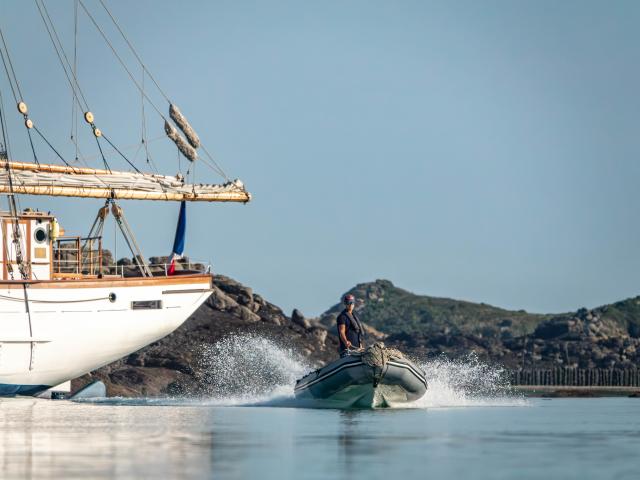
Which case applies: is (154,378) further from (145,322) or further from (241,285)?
(241,285)

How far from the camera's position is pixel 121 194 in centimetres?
5959

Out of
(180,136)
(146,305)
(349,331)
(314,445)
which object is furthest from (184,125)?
(314,445)

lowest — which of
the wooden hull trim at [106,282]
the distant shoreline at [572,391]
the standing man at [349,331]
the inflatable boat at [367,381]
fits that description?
the distant shoreline at [572,391]

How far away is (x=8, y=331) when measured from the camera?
174 feet

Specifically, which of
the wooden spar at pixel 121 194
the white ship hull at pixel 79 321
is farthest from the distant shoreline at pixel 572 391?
the white ship hull at pixel 79 321

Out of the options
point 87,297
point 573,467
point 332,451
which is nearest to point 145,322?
point 87,297

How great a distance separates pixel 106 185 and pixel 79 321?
24.2ft

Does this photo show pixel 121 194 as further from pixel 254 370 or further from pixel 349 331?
pixel 349 331

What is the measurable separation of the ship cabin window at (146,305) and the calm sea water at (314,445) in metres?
15.3

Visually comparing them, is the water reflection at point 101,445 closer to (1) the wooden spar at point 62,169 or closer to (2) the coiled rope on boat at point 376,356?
(2) the coiled rope on boat at point 376,356

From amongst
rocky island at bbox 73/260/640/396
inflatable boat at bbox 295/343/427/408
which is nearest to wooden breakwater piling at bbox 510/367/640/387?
rocky island at bbox 73/260/640/396

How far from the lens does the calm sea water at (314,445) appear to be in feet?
71.3

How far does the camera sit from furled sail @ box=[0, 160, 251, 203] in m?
57.5

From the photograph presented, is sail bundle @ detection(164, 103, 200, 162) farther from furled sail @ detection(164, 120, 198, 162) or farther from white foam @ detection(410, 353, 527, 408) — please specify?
white foam @ detection(410, 353, 527, 408)
